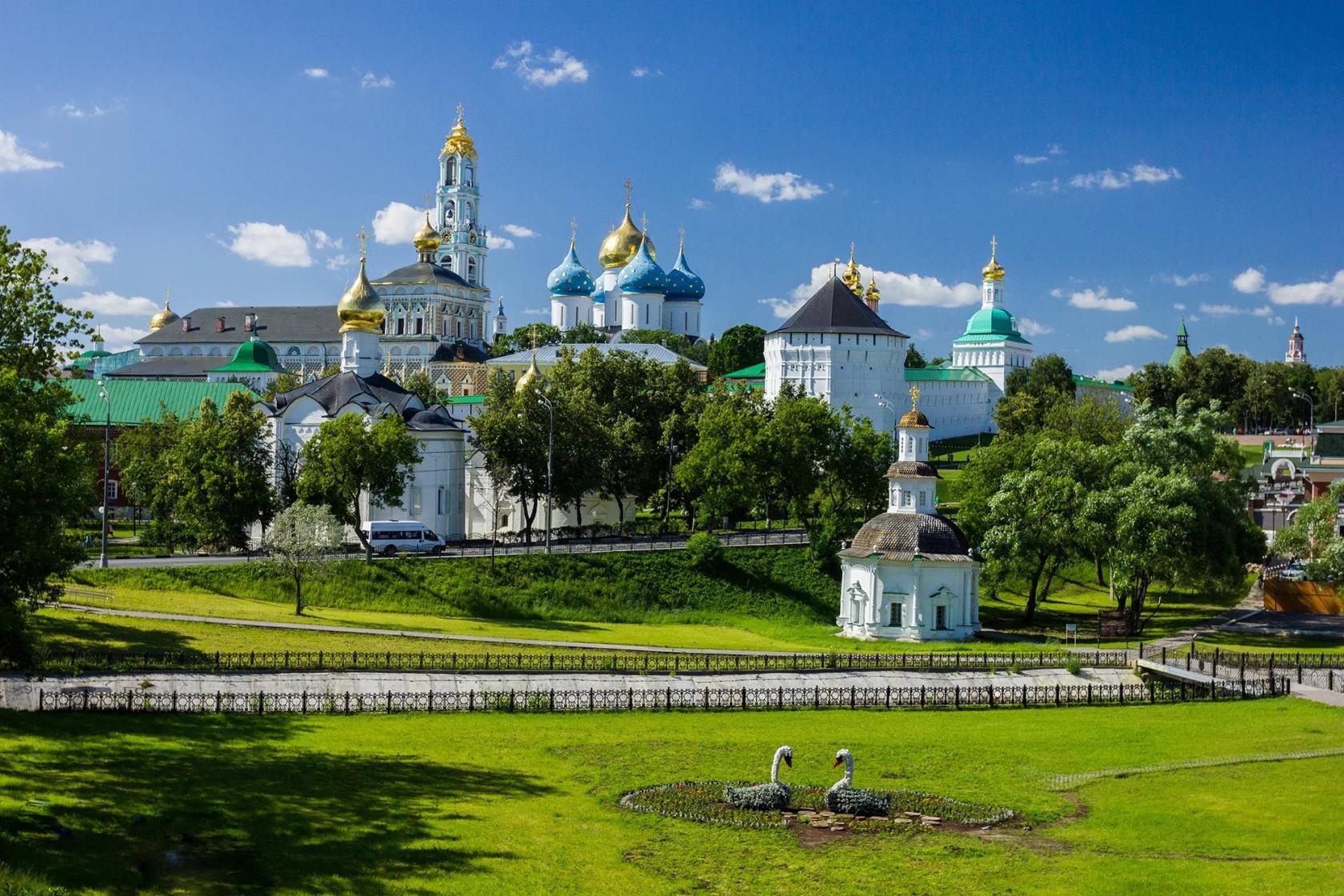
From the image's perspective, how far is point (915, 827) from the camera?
25781mm

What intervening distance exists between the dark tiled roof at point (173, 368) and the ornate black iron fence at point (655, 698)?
9587 centimetres

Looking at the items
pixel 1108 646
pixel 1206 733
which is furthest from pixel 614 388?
pixel 1206 733

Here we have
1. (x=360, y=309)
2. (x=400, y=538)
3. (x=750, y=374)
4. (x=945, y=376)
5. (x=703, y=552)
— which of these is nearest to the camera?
(x=400, y=538)

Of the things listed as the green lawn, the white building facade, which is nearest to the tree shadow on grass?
the green lawn

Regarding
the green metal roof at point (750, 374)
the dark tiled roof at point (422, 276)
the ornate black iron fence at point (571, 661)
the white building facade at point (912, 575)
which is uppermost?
the dark tiled roof at point (422, 276)

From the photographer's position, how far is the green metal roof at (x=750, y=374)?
105 meters

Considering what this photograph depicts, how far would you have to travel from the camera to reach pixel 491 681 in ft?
128

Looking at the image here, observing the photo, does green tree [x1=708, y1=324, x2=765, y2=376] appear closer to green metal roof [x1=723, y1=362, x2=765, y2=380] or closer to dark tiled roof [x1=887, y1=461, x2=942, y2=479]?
green metal roof [x1=723, y1=362, x2=765, y2=380]

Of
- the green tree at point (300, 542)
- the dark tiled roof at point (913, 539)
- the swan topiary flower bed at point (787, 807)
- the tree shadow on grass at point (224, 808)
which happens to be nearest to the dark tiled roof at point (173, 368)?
the green tree at point (300, 542)

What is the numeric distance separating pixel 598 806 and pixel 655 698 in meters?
9.83

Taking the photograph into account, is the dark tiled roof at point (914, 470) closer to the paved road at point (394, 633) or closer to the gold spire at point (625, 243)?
the paved road at point (394, 633)

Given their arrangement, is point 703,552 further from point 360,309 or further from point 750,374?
point 750,374

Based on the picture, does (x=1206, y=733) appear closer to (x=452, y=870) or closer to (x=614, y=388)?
(x=452, y=870)

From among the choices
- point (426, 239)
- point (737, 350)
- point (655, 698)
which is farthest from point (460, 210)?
point (655, 698)
